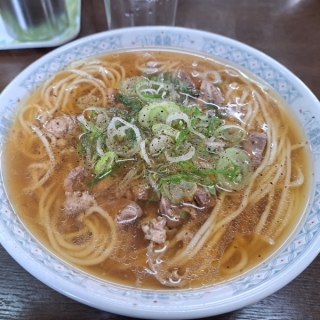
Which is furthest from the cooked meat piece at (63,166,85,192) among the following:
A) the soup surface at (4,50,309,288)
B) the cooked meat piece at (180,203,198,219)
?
the cooked meat piece at (180,203,198,219)

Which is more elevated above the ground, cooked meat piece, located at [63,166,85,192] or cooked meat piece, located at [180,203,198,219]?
cooked meat piece, located at [63,166,85,192]

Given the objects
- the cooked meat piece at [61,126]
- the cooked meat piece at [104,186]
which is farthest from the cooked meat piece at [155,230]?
the cooked meat piece at [61,126]

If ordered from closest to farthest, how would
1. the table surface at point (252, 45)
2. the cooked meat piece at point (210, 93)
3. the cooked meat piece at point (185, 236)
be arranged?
the table surface at point (252, 45), the cooked meat piece at point (185, 236), the cooked meat piece at point (210, 93)

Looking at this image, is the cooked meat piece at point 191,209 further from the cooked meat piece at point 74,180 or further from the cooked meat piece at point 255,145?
the cooked meat piece at point 74,180

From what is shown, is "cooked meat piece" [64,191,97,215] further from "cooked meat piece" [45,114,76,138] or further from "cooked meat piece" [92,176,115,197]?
"cooked meat piece" [45,114,76,138]

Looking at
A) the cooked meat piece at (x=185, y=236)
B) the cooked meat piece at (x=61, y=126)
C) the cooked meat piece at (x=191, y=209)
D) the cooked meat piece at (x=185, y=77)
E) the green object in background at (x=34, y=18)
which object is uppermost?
the green object in background at (x=34, y=18)

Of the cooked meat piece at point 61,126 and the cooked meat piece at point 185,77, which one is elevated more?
the cooked meat piece at point 185,77

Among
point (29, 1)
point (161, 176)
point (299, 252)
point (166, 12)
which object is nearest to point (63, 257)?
point (161, 176)
